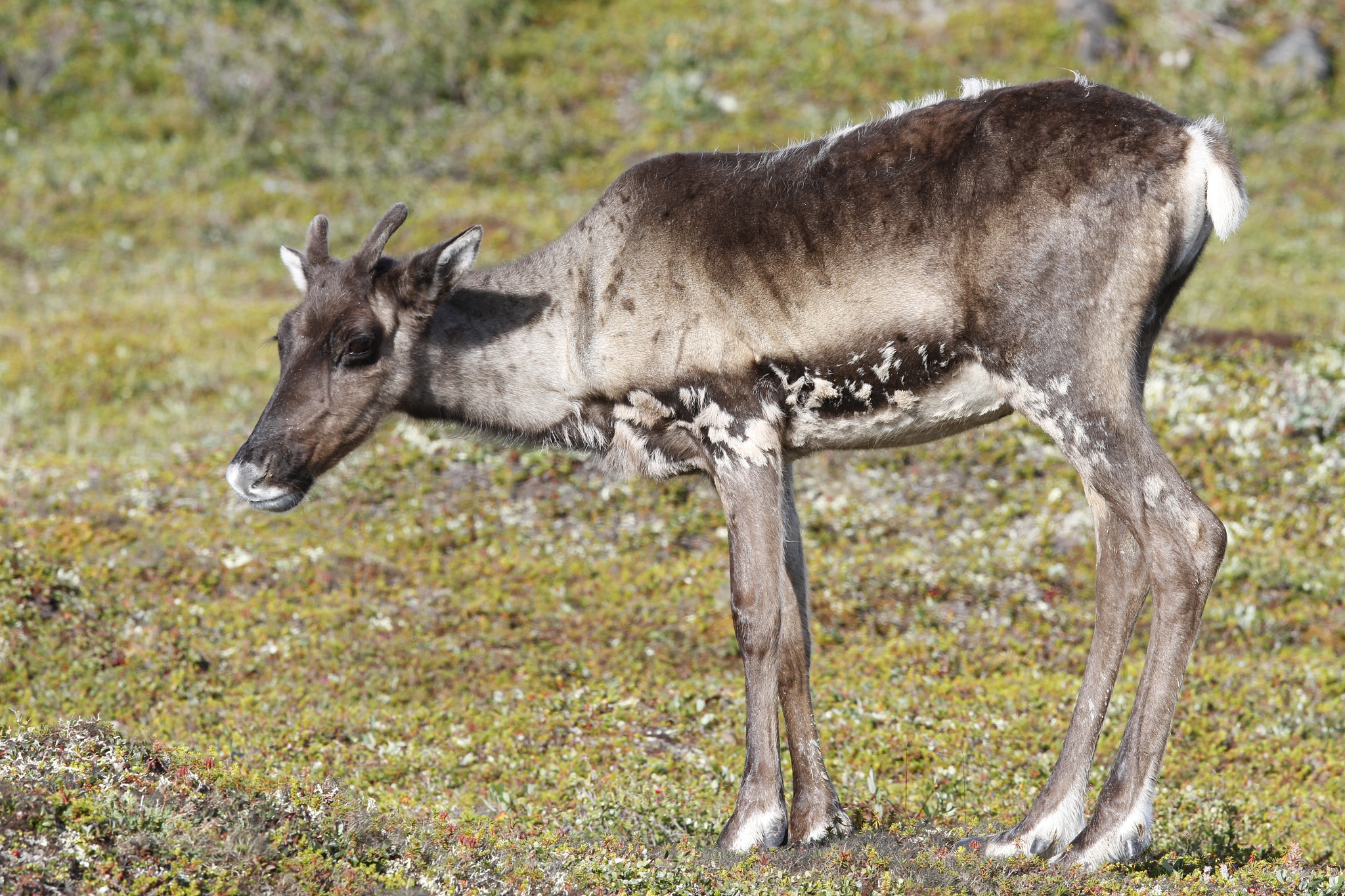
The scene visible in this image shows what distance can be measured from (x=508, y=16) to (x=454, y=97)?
117 inches

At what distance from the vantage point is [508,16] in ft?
91.8

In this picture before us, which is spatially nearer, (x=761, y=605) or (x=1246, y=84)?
(x=761, y=605)

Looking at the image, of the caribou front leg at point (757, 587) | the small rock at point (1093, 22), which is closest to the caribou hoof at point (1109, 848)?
the caribou front leg at point (757, 587)

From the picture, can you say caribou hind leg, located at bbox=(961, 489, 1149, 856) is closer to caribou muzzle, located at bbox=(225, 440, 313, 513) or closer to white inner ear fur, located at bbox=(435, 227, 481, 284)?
white inner ear fur, located at bbox=(435, 227, 481, 284)

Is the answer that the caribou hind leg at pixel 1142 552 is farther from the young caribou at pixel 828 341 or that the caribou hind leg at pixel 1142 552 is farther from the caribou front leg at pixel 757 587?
the caribou front leg at pixel 757 587

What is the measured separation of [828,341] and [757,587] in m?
1.36

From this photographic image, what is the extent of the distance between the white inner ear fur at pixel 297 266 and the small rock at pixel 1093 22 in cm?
2189

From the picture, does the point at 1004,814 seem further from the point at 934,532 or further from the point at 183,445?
the point at 183,445

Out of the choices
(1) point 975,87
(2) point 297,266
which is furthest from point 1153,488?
(2) point 297,266

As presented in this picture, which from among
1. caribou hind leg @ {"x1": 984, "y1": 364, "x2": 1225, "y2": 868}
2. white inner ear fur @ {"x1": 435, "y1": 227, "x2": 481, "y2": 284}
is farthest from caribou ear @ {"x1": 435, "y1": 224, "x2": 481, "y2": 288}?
caribou hind leg @ {"x1": 984, "y1": 364, "x2": 1225, "y2": 868}

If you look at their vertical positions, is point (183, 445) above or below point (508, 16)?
below

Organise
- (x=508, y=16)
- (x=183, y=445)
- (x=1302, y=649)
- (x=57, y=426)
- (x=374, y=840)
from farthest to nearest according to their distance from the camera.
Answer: (x=508, y=16) < (x=57, y=426) < (x=183, y=445) < (x=1302, y=649) < (x=374, y=840)

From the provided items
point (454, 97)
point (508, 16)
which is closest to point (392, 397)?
point (454, 97)

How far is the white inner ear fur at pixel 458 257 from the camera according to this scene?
7.10m
